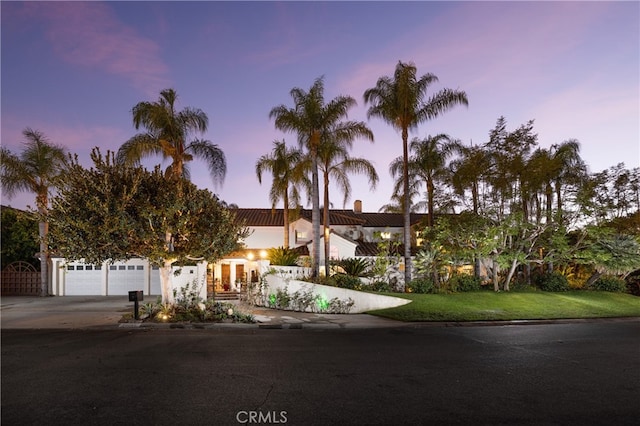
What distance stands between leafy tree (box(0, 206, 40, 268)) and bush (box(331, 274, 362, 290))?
2150 centimetres

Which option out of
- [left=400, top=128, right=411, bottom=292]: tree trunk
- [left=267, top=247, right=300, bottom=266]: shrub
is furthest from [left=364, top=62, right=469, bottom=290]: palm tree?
[left=267, top=247, right=300, bottom=266]: shrub

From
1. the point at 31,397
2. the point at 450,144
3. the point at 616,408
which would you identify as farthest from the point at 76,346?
the point at 450,144

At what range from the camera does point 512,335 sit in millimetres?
12211

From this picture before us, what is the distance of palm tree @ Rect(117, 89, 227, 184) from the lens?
1984 cm

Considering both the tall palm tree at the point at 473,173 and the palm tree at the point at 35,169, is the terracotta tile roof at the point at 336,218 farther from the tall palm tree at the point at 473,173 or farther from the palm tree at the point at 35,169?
the palm tree at the point at 35,169

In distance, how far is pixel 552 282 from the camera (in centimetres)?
2233

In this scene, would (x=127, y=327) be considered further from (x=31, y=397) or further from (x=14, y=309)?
(x=14, y=309)

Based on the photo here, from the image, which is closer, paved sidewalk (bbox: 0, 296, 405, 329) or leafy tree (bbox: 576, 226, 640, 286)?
paved sidewalk (bbox: 0, 296, 405, 329)

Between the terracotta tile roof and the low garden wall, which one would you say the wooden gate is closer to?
the terracotta tile roof

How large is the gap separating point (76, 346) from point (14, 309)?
10.6 meters

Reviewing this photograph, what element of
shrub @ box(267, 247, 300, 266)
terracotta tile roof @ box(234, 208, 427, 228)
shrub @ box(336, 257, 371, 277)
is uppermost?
terracotta tile roof @ box(234, 208, 427, 228)

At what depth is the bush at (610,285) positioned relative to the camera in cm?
2308

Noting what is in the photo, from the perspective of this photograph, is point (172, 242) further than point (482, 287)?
No

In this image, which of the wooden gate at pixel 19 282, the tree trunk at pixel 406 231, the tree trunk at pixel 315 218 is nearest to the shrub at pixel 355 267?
the tree trunk at pixel 315 218
